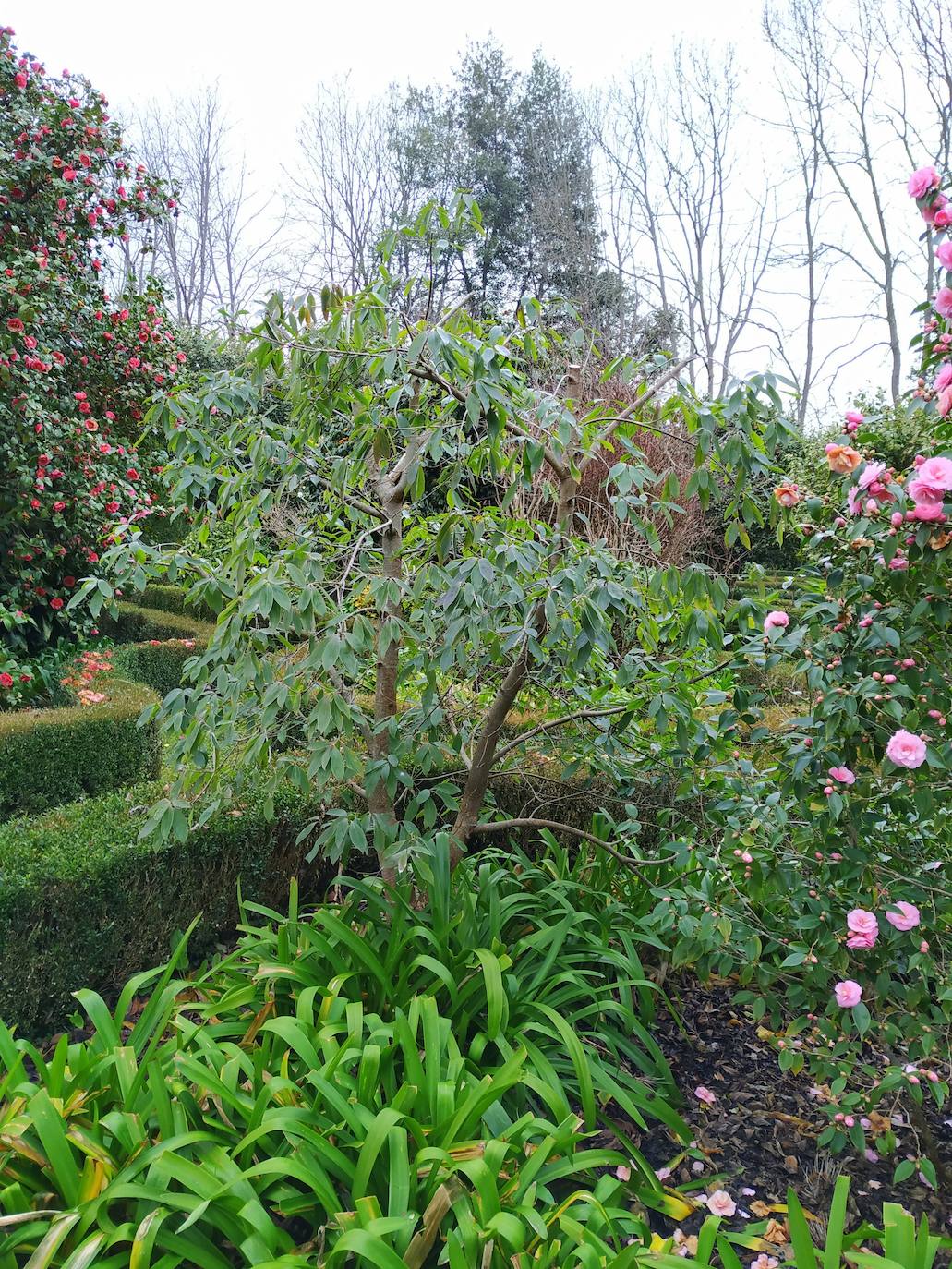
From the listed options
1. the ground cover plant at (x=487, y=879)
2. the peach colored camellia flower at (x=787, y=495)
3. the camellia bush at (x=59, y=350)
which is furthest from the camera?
the camellia bush at (x=59, y=350)

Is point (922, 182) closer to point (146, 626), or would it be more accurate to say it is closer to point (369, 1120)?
point (369, 1120)

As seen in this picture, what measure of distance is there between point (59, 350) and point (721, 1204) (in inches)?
245

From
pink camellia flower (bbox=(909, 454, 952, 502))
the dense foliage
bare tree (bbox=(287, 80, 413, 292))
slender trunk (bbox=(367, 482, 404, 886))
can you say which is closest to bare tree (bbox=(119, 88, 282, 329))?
bare tree (bbox=(287, 80, 413, 292))

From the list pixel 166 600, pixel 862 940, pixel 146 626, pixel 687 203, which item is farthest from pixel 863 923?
pixel 687 203

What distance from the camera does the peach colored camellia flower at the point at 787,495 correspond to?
1.69 meters

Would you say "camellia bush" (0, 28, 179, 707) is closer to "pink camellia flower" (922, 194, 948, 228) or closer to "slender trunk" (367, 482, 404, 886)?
"slender trunk" (367, 482, 404, 886)

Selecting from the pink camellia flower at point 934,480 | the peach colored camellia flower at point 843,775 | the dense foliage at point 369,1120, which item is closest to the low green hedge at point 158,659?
the dense foliage at point 369,1120

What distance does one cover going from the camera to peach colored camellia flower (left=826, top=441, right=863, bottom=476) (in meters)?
1.59

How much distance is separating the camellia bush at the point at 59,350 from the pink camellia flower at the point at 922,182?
15.7ft

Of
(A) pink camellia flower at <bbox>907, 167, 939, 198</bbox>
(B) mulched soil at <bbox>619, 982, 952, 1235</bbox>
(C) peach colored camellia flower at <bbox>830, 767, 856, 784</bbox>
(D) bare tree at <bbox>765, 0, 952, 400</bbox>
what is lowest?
(B) mulched soil at <bbox>619, 982, 952, 1235</bbox>

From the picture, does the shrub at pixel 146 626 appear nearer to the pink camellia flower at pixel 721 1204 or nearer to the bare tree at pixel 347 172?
the pink camellia flower at pixel 721 1204

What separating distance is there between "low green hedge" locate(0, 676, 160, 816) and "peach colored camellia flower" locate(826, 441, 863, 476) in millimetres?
3460

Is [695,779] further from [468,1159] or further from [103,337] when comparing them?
[103,337]

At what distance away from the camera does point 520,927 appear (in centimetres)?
244
